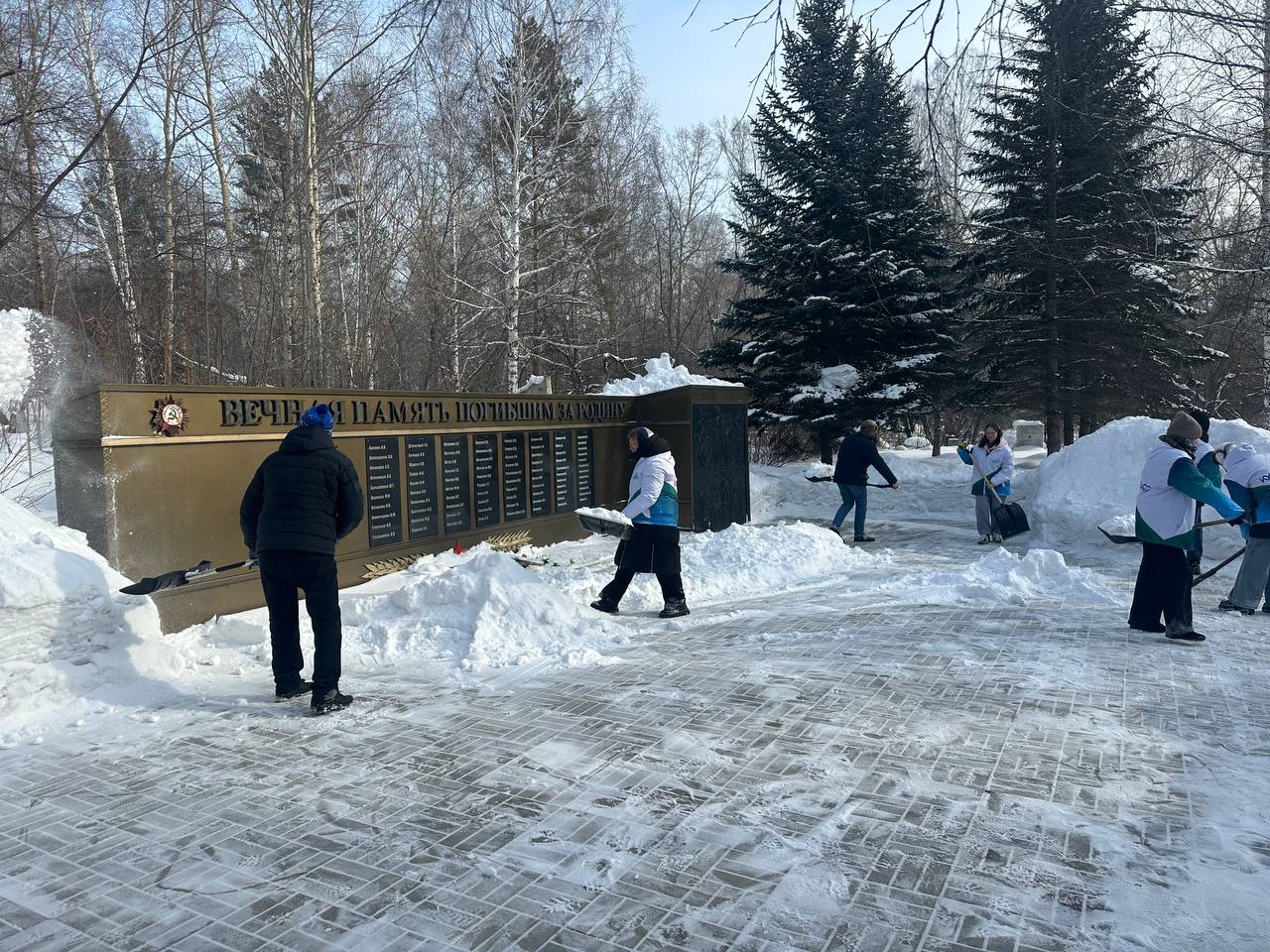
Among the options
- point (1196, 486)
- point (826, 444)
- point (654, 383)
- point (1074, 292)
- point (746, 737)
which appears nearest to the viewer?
point (746, 737)

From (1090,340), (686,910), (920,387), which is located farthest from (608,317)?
(686,910)

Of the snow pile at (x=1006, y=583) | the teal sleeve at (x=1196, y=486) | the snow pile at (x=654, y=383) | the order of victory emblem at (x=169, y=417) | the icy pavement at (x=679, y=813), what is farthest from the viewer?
the snow pile at (x=654, y=383)

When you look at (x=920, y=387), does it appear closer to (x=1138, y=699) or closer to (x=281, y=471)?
(x=1138, y=699)

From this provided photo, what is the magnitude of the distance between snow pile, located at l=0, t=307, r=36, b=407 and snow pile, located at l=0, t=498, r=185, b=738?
20.2ft

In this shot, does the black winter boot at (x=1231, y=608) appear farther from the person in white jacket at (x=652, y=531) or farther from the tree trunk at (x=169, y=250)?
the tree trunk at (x=169, y=250)

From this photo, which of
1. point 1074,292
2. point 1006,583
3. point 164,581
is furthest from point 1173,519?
point 1074,292

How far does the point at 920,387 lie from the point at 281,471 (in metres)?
16.8

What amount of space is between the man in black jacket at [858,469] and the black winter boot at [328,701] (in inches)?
343

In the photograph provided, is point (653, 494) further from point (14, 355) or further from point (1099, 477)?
point (14, 355)

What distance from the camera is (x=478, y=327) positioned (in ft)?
63.7

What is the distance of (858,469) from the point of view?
499 inches

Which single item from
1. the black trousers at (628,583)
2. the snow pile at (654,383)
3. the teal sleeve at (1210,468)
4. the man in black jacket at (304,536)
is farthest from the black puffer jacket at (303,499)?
the snow pile at (654,383)

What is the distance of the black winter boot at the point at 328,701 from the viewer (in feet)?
17.3

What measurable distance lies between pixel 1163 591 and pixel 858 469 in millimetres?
5998
